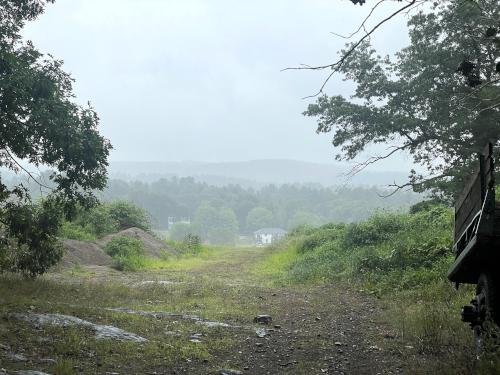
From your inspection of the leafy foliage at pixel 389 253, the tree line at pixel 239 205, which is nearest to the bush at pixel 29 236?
the leafy foliage at pixel 389 253

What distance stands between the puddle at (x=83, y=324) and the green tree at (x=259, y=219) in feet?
384

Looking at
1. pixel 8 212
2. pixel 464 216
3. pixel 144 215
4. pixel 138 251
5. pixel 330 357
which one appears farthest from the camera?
pixel 144 215

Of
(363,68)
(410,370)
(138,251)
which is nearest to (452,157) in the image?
(363,68)

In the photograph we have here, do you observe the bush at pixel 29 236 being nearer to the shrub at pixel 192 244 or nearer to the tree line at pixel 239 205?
the shrub at pixel 192 244

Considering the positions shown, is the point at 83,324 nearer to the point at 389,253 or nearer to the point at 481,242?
the point at 481,242

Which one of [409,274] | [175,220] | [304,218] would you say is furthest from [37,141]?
[175,220]

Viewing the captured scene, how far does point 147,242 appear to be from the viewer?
2848cm

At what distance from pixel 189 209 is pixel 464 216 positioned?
12525cm

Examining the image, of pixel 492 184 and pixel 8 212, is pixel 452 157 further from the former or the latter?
pixel 492 184

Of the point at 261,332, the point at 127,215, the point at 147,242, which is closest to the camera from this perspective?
the point at 261,332

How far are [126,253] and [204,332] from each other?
16183 millimetres

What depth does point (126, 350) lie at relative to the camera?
723 centimetres

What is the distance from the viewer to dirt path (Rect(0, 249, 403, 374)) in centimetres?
682

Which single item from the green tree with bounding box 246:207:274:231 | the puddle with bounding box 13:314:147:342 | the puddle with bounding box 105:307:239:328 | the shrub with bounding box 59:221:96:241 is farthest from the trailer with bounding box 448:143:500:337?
the green tree with bounding box 246:207:274:231
